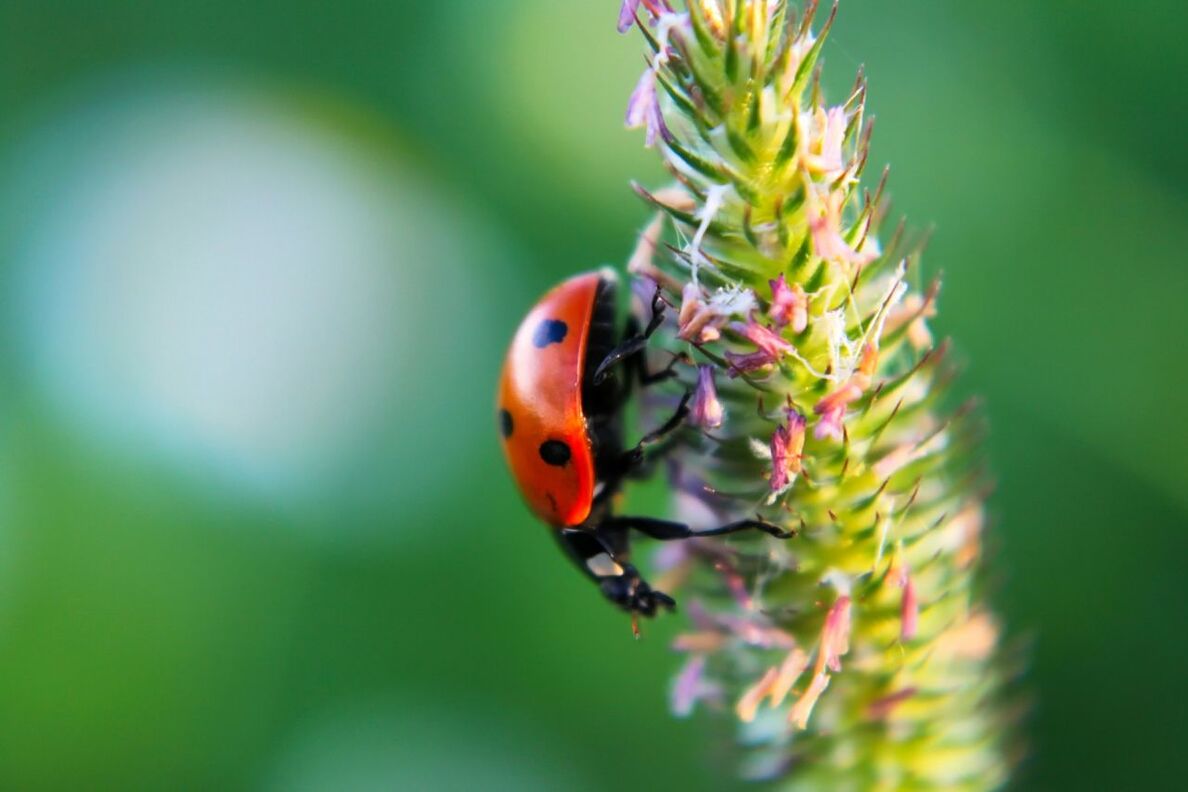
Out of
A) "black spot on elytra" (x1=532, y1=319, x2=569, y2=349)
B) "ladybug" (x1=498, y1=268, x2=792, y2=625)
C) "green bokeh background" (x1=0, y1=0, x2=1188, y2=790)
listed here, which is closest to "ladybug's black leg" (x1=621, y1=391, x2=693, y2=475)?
"ladybug" (x1=498, y1=268, x2=792, y2=625)

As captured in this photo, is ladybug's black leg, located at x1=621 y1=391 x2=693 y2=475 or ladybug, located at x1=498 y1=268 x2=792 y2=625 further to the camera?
ladybug, located at x1=498 y1=268 x2=792 y2=625

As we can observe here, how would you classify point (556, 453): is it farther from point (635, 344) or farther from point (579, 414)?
point (635, 344)

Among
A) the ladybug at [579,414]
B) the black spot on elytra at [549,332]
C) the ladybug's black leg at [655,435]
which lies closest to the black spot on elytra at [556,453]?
the ladybug at [579,414]

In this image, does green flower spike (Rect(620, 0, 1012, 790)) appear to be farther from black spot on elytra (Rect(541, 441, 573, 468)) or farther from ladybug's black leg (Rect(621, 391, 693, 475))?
black spot on elytra (Rect(541, 441, 573, 468))

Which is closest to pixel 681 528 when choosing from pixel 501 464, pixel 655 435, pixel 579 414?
pixel 655 435

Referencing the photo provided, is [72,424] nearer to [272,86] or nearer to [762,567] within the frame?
[272,86]

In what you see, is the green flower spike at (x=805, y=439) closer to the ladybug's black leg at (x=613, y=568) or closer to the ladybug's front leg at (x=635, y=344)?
the ladybug's front leg at (x=635, y=344)

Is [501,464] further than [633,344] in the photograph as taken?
Yes

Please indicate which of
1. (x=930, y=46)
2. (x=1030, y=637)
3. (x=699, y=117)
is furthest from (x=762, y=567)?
(x=930, y=46)
